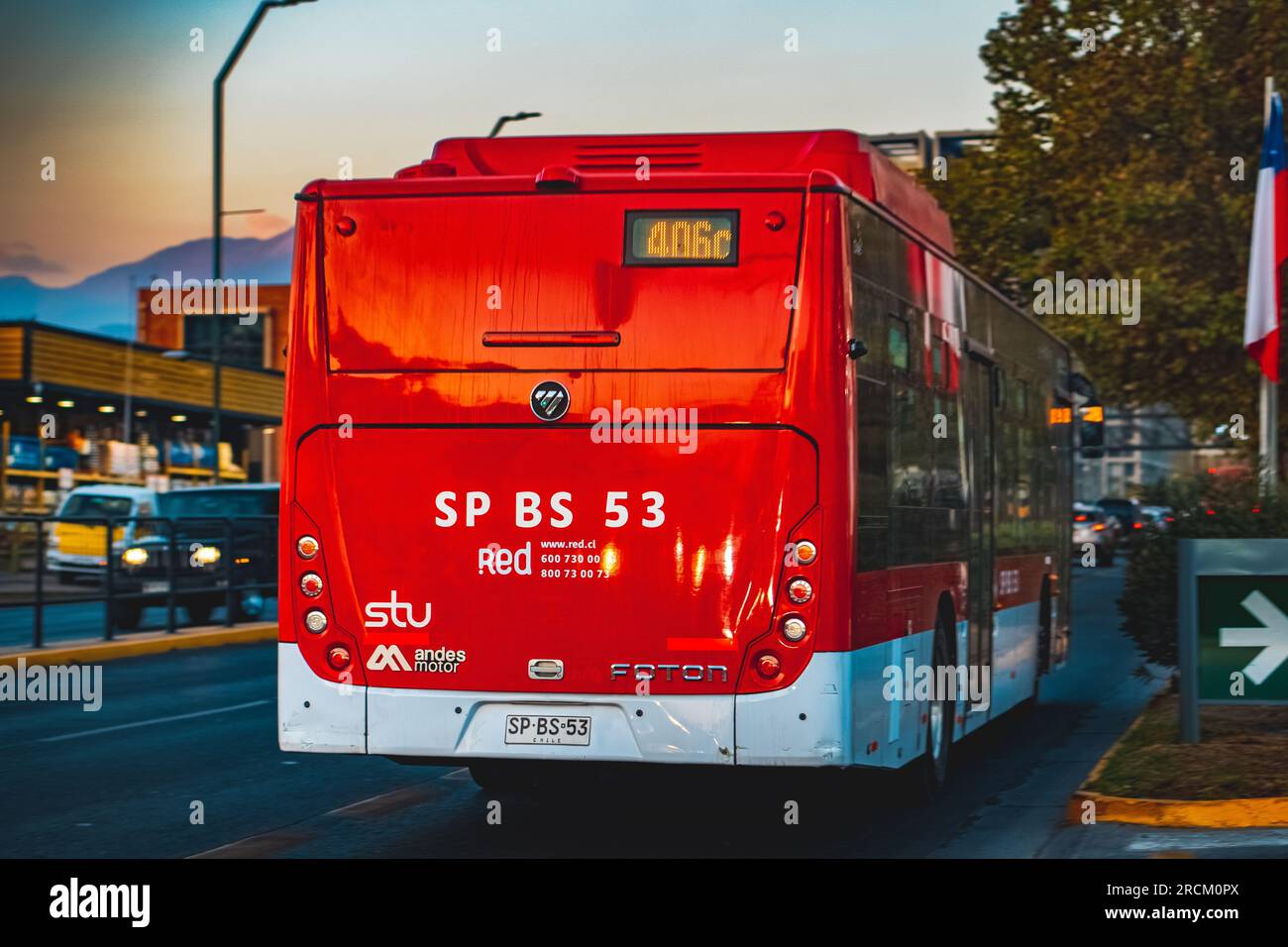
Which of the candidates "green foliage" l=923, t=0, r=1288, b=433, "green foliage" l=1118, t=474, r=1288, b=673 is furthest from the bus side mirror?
"green foliage" l=923, t=0, r=1288, b=433

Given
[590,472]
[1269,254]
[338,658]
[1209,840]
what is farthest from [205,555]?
[1209,840]

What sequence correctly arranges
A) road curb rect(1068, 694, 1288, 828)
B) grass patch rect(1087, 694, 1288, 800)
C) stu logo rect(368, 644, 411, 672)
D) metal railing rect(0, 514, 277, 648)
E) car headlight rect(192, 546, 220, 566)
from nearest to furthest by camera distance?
stu logo rect(368, 644, 411, 672), road curb rect(1068, 694, 1288, 828), grass patch rect(1087, 694, 1288, 800), metal railing rect(0, 514, 277, 648), car headlight rect(192, 546, 220, 566)

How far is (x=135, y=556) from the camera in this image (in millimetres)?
23234

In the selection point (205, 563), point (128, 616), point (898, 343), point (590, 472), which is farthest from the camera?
point (205, 563)

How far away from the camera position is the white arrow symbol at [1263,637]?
38.2ft

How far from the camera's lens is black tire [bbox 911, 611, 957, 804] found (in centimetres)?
1132

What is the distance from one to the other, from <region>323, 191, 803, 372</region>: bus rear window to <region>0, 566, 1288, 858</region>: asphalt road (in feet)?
7.49

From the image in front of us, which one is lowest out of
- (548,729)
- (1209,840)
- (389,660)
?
(1209,840)

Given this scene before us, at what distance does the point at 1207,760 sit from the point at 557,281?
4587 mm

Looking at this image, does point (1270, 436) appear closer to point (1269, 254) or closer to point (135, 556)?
point (1269, 254)

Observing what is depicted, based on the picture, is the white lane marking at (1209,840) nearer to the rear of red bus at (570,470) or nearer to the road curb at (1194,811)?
the road curb at (1194,811)

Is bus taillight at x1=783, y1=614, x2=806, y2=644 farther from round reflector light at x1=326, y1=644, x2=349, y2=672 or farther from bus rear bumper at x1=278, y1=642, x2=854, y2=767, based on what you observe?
round reflector light at x1=326, y1=644, x2=349, y2=672

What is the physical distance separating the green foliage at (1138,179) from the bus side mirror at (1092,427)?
52.1 ft
